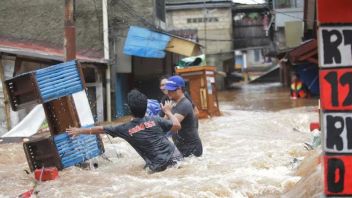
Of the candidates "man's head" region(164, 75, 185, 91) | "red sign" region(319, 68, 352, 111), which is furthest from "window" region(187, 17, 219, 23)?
"red sign" region(319, 68, 352, 111)

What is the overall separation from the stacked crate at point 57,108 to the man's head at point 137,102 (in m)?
1.84

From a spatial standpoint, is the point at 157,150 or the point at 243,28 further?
the point at 243,28

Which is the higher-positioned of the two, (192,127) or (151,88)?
(192,127)

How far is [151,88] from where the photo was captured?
22234mm

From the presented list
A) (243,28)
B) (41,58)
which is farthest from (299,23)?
(41,58)

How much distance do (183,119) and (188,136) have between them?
36 cm

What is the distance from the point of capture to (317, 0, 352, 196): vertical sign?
12.3 ft

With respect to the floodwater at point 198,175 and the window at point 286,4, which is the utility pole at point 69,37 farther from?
the window at point 286,4

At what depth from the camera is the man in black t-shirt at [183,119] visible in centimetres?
785

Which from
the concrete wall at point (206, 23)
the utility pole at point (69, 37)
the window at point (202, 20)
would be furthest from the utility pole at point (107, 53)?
the window at point (202, 20)

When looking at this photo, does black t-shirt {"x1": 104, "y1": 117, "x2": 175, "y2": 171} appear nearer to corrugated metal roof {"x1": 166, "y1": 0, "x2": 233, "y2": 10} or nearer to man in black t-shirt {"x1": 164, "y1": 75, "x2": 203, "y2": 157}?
man in black t-shirt {"x1": 164, "y1": 75, "x2": 203, "y2": 157}

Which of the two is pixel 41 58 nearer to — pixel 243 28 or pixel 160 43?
pixel 160 43

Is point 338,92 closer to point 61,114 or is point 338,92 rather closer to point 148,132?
point 148,132

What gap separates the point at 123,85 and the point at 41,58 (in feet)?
19.5
